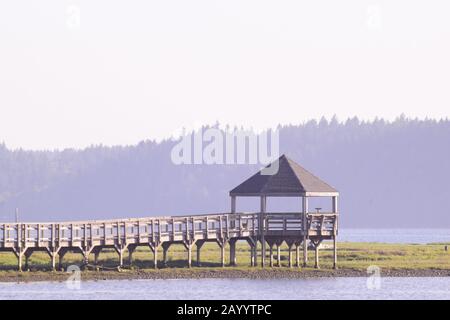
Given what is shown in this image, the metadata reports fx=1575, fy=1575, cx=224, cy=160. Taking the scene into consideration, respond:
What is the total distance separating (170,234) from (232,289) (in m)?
8.86

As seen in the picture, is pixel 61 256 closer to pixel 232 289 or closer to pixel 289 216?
pixel 232 289

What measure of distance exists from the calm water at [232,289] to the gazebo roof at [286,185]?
6.45 meters

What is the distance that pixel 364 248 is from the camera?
10181 cm

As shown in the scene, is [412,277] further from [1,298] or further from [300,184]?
[1,298]

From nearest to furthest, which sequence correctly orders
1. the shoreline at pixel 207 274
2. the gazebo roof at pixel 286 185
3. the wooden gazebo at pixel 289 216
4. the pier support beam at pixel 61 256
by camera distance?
the shoreline at pixel 207 274 → the pier support beam at pixel 61 256 → the gazebo roof at pixel 286 185 → the wooden gazebo at pixel 289 216

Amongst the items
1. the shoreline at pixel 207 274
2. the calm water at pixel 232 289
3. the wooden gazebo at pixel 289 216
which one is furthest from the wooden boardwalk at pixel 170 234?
the calm water at pixel 232 289

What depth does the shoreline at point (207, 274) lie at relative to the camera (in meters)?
68.9

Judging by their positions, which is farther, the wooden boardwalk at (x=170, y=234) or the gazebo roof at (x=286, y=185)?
the gazebo roof at (x=286, y=185)

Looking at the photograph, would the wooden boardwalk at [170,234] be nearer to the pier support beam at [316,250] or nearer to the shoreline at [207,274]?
the pier support beam at [316,250]

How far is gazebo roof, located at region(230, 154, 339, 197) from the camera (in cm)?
7850

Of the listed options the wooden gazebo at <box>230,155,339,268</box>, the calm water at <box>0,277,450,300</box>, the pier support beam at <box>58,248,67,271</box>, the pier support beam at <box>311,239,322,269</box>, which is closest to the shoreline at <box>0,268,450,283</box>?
the calm water at <box>0,277,450,300</box>

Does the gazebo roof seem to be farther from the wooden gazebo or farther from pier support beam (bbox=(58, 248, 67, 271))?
pier support beam (bbox=(58, 248, 67, 271))

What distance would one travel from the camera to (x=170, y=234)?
75.3 m
